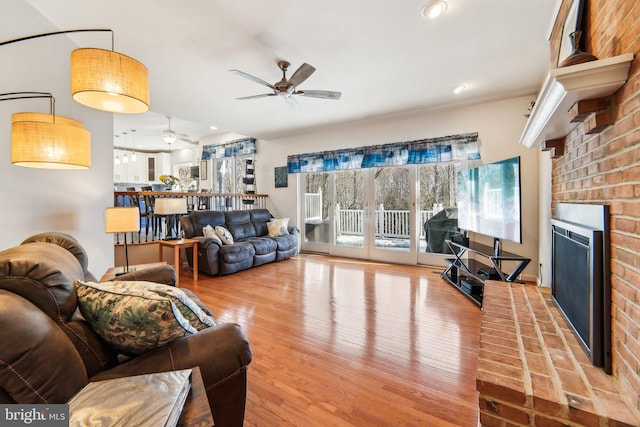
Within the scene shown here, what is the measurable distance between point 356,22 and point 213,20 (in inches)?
47.2

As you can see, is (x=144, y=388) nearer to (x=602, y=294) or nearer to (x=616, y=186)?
(x=602, y=294)

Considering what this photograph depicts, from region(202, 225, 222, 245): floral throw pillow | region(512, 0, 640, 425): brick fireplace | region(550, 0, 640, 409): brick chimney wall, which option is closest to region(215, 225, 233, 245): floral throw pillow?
region(202, 225, 222, 245): floral throw pillow

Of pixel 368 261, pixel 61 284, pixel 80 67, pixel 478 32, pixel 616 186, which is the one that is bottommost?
pixel 368 261

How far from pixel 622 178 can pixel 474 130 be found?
3331mm

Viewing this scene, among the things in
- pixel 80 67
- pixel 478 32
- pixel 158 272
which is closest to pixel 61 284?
pixel 80 67

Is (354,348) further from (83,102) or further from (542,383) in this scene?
(83,102)

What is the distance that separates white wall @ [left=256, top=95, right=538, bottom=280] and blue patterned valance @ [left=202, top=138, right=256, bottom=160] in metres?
1.01

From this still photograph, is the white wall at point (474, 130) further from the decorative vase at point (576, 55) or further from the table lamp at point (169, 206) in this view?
the decorative vase at point (576, 55)

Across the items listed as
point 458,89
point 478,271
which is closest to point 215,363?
point 478,271

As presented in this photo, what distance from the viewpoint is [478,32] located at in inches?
94.0

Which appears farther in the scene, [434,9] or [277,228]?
[277,228]

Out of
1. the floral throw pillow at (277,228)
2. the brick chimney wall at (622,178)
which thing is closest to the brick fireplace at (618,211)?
the brick chimney wall at (622,178)

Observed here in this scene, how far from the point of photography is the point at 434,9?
2088mm

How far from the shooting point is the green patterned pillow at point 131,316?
966 mm
